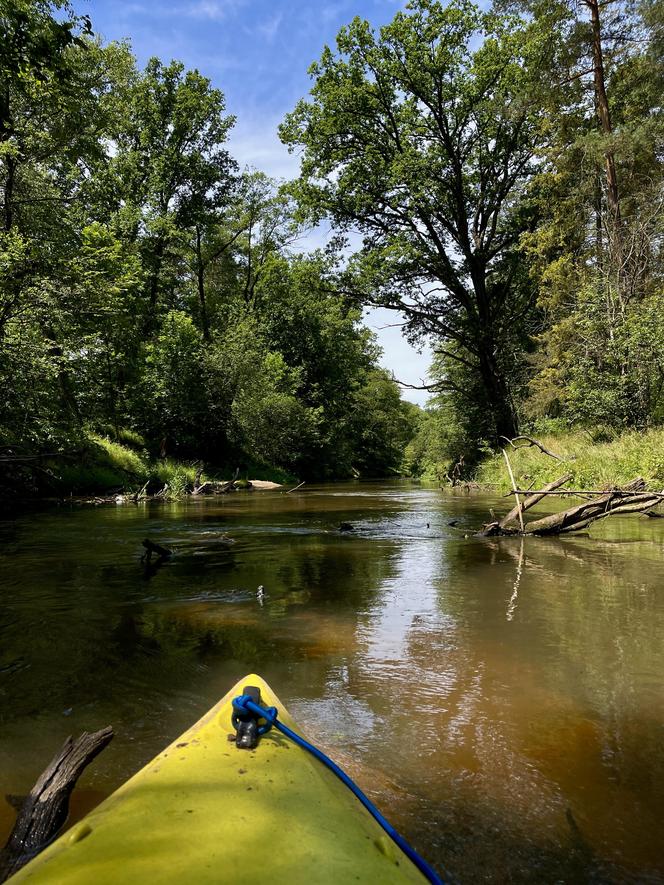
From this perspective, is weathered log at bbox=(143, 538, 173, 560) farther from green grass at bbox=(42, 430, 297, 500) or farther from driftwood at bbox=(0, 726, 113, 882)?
green grass at bbox=(42, 430, 297, 500)

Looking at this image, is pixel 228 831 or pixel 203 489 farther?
pixel 203 489

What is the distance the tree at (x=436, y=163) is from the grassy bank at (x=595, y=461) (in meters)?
4.79

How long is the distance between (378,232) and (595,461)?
14.0m

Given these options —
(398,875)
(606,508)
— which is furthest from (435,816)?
(606,508)

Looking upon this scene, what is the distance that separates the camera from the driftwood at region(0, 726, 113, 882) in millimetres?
2037

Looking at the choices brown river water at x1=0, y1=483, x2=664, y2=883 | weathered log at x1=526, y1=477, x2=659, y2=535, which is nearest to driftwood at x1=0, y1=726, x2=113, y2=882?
brown river water at x1=0, y1=483, x2=664, y2=883

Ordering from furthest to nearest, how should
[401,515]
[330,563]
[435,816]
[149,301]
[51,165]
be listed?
[149,301] < [51,165] < [401,515] < [330,563] < [435,816]

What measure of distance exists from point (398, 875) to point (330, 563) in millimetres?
6809

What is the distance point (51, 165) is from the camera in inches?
904

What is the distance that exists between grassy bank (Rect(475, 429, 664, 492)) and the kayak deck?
407 inches

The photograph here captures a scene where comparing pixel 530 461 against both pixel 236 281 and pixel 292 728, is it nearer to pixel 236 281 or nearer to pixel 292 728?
pixel 292 728

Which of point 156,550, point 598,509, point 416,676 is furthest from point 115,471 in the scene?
point 416,676

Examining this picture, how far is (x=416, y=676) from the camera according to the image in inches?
158

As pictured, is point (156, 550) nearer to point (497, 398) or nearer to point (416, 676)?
point (416, 676)
